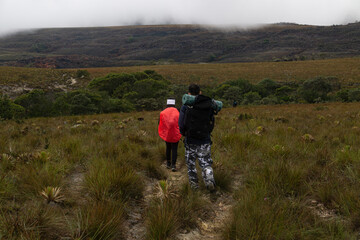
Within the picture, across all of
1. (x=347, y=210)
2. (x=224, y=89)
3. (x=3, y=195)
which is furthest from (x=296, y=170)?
(x=224, y=89)

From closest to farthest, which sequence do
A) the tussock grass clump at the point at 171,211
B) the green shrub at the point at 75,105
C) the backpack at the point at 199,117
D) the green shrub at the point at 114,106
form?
the tussock grass clump at the point at 171,211
the backpack at the point at 199,117
the green shrub at the point at 75,105
the green shrub at the point at 114,106

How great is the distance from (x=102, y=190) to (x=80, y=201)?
0.33 metres

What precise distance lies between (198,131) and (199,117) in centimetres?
21

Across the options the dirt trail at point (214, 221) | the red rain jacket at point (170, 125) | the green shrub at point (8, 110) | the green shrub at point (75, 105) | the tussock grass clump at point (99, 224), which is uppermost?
the red rain jacket at point (170, 125)

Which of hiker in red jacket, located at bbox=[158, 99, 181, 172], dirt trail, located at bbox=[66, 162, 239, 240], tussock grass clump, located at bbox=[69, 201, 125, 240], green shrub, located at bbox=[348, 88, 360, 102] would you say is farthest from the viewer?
green shrub, located at bbox=[348, 88, 360, 102]

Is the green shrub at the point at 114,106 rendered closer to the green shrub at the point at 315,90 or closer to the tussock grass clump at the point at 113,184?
the tussock grass clump at the point at 113,184

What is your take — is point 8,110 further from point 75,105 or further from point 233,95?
point 233,95

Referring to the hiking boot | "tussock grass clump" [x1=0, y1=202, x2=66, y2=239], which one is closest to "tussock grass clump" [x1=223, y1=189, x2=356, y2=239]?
the hiking boot

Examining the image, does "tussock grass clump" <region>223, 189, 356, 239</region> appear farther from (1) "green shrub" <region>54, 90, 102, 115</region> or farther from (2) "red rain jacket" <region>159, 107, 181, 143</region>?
(1) "green shrub" <region>54, 90, 102, 115</region>

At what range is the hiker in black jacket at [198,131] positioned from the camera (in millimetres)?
3209

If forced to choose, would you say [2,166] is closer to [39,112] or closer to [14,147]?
[14,147]

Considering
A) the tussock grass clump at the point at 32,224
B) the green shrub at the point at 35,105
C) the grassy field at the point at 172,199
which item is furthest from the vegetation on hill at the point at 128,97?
the tussock grass clump at the point at 32,224

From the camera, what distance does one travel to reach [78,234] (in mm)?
1931

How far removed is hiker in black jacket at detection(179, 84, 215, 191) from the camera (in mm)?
3209
